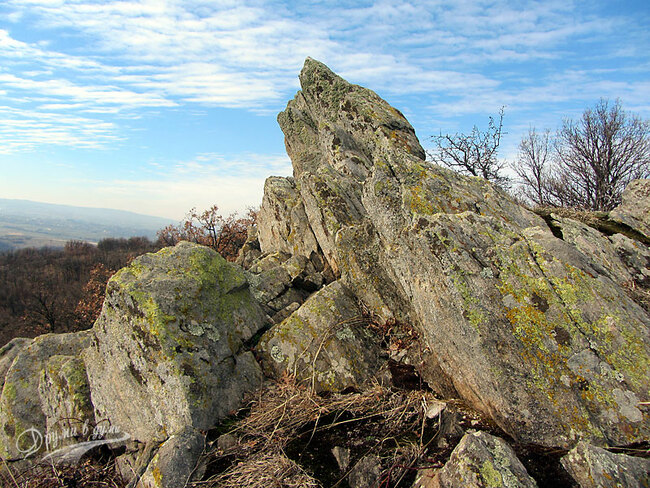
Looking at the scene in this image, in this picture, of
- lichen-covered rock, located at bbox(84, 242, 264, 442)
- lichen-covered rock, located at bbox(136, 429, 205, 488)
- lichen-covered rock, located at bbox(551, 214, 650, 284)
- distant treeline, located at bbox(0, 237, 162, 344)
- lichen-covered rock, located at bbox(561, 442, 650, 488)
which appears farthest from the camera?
distant treeline, located at bbox(0, 237, 162, 344)

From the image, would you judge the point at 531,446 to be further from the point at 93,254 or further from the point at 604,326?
the point at 93,254

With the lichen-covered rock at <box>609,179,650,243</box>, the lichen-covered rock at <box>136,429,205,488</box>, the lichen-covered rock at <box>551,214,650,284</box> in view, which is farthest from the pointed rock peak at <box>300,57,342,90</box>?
the lichen-covered rock at <box>136,429,205,488</box>

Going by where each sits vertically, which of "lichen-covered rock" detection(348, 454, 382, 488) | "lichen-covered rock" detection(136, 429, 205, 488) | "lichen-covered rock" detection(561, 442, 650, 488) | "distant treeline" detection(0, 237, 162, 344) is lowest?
"distant treeline" detection(0, 237, 162, 344)

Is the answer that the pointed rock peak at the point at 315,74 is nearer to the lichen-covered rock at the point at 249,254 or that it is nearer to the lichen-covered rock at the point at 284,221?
the lichen-covered rock at the point at 284,221

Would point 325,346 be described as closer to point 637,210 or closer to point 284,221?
point 284,221

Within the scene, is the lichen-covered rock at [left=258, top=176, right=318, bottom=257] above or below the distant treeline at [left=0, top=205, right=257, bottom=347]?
above

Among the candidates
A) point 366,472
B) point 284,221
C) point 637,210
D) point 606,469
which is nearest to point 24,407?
point 366,472

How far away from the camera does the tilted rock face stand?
5137 mm

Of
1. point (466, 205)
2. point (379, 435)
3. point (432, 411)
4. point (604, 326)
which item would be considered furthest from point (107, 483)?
point (466, 205)

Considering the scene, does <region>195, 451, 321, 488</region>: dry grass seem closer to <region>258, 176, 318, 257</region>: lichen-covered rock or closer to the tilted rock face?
the tilted rock face

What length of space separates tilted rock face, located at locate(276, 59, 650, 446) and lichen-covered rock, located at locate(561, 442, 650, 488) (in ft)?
2.80

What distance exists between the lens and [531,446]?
493cm

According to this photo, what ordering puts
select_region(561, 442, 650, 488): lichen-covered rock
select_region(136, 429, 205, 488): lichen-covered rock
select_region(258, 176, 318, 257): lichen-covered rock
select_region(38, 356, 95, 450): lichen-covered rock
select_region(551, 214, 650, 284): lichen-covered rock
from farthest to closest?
select_region(258, 176, 318, 257): lichen-covered rock < select_region(551, 214, 650, 284): lichen-covered rock < select_region(38, 356, 95, 450): lichen-covered rock < select_region(136, 429, 205, 488): lichen-covered rock < select_region(561, 442, 650, 488): lichen-covered rock

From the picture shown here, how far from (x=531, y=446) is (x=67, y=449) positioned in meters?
8.27
